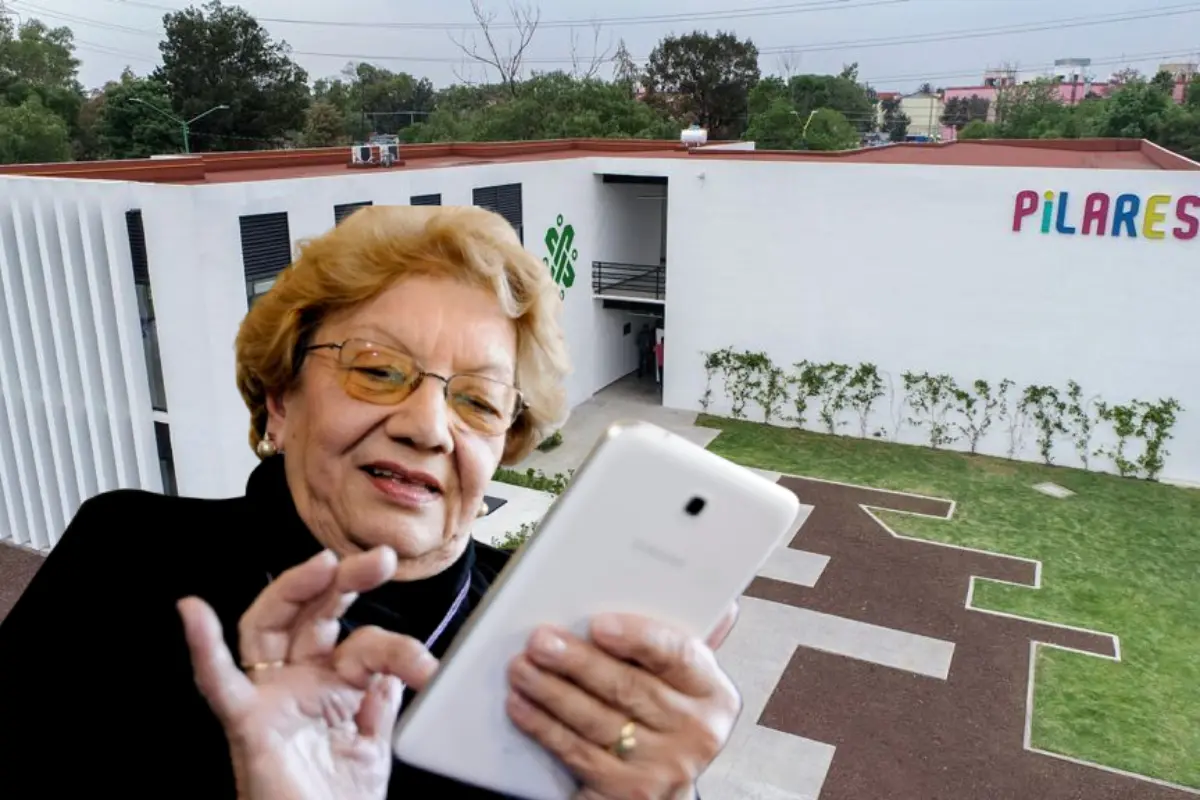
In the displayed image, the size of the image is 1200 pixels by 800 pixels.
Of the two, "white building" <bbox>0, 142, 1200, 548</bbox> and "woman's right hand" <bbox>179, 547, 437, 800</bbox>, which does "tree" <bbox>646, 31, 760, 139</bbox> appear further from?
"woman's right hand" <bbox>179, 547, 437, 800</bbox>

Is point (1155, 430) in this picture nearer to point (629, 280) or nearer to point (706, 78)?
point (629, 280)

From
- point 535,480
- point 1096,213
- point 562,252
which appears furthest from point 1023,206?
point 535,480

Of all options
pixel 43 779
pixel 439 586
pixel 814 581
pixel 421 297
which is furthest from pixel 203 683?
pixel 814 581

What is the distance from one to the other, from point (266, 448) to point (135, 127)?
130 feet

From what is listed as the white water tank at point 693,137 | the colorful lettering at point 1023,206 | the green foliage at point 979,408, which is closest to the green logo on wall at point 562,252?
the white water tank at point 693,137

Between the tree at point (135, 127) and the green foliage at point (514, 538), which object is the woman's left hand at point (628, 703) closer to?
the green foliage at point (514, 538)

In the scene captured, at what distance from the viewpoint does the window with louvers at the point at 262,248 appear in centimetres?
886

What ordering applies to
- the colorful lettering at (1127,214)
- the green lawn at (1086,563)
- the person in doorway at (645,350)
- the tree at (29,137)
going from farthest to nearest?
1. the tree at (29,137)
2. the person in doorway at (645,350)
3. the colorful lettering at (1127,214)
4. the green lawn at (1086,563)

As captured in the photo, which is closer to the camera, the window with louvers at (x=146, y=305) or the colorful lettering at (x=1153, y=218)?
the window with louvers at (x=146, y=305)

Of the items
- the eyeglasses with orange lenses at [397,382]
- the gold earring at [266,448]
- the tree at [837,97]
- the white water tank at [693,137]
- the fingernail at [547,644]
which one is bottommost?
the fingernail at [547,644]

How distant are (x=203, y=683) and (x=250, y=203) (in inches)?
339

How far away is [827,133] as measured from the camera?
35.0m

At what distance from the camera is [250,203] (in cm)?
895

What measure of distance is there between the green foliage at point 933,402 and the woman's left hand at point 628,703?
13778 millimetres
